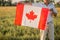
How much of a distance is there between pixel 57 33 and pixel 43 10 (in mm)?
1357

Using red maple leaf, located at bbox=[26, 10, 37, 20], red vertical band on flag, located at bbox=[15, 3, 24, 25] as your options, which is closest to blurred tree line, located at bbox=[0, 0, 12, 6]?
red vertical band on flag, located at bbox=[15, 3, 24, 25]

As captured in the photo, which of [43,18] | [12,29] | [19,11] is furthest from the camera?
[12,29]

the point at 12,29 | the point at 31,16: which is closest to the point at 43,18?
the point at 31,16

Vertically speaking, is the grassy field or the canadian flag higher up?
the canadian flag

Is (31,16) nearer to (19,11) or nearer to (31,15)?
(31,15)

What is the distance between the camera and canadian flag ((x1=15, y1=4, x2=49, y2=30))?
430 cm

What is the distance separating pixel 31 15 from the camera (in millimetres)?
4312

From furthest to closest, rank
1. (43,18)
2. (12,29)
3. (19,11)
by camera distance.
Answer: (12,29) → (19,11) → (43,18)

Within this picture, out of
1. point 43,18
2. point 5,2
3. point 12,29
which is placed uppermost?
point 5,2

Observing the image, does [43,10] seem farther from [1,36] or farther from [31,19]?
[1,36]

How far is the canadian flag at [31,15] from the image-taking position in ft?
14.1

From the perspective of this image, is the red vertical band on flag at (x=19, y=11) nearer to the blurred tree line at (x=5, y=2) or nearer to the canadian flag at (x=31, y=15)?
the canadian flag at (x=31, y=15)

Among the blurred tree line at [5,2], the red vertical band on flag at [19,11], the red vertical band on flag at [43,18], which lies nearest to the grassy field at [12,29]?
the blurred tree line at [5,2]

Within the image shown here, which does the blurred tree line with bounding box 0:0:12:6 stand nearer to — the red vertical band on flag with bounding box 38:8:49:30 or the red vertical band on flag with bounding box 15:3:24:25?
the red vertical band on flag with bounding box 15:3:24:25
